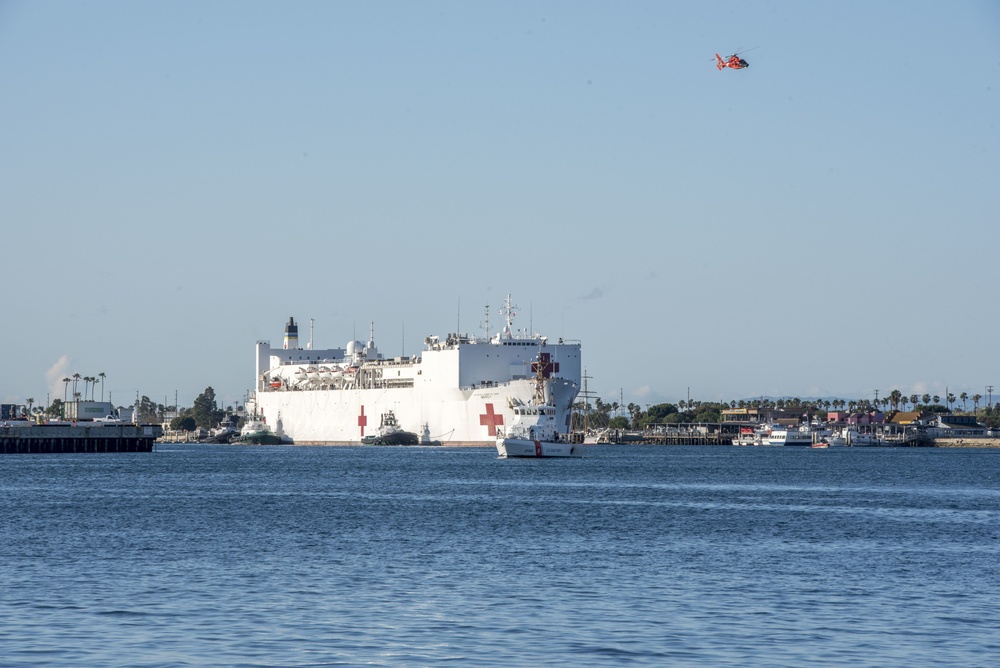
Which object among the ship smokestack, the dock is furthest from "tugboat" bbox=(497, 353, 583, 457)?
the ship smokestack

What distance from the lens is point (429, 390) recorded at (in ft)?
369

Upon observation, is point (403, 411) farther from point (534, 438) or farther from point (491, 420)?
point (534, 438)

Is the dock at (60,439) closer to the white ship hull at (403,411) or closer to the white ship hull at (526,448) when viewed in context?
the white ship hull at (403,411)

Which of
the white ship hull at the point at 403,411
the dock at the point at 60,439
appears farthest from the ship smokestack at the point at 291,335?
the dock at the point at 60,439

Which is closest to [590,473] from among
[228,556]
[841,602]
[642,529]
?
[642,529]

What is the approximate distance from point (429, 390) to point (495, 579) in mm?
88109

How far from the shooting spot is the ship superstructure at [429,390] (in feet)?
343

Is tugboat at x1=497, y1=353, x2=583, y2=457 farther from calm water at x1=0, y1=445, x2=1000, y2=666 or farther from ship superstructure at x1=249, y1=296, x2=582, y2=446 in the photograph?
calm water at x1=0, y1=445, x2=1000, y2=666

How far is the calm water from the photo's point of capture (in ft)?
58.6

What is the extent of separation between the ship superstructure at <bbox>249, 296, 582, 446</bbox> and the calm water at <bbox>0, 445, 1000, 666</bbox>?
5431cm

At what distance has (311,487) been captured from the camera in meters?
55.2

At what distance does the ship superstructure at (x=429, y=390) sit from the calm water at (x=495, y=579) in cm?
5431

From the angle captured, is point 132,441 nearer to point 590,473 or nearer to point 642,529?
point 590,473

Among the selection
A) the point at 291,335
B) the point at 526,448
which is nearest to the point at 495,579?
the point at 526,448
